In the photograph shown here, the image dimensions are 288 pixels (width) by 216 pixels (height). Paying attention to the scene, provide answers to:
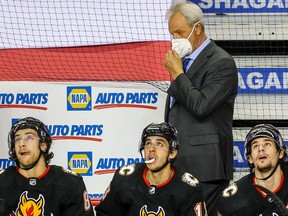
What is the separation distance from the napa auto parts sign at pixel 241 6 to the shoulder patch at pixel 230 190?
2.54 meters

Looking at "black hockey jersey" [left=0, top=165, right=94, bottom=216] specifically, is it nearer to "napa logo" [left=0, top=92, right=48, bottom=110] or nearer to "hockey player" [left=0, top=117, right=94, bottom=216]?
"hockey player" [left=0, top=117, right=94, bottom=216]

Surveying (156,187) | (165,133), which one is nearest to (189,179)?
(156,187)

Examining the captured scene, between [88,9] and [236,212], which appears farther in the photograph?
[88,9]

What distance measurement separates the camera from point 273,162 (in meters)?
5.79

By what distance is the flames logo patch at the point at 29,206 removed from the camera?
5875mm

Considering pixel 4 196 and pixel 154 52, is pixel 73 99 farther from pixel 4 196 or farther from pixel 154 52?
pixel 4 196

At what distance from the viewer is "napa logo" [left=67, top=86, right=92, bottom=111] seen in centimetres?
754

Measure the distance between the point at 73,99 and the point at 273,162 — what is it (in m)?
2.19

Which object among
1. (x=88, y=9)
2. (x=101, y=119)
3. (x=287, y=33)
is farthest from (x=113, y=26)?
(x=287, y=33)

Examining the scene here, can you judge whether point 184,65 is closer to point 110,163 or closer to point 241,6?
point 110,163

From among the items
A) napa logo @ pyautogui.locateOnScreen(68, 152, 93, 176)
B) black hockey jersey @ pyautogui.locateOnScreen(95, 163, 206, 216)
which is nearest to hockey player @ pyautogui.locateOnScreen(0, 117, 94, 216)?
black hockey jersey @ pyautogui.locateOnScreen(95, 163, 206, 216)

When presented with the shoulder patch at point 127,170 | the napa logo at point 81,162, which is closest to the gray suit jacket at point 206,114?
the shoulder patch at point 127,170

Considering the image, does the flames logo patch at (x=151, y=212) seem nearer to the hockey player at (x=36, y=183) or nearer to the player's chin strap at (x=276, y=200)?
the hockey player at (x=36, y=183)

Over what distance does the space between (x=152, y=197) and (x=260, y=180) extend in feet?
2.00
